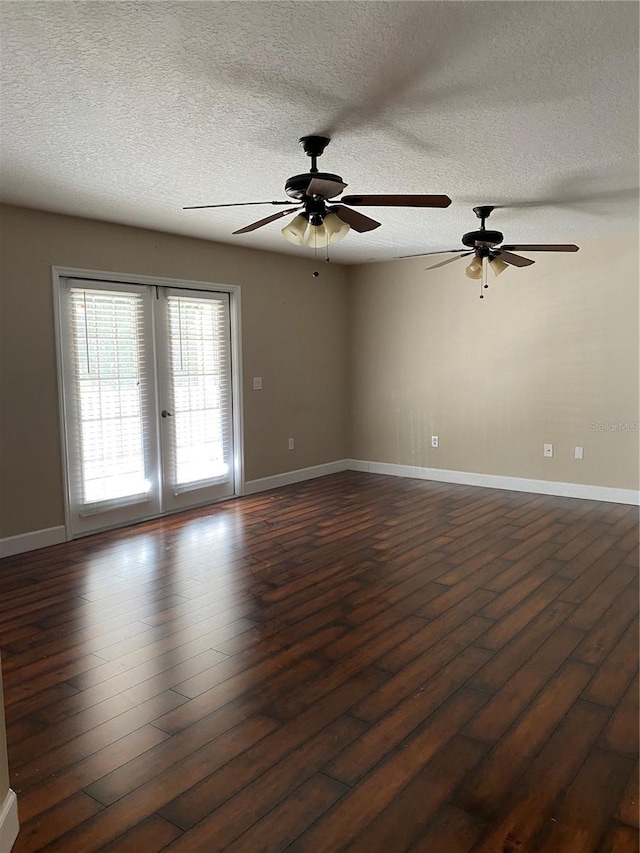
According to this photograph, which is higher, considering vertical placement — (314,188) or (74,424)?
(314,188)

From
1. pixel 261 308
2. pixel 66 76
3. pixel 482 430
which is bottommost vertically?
pixel 482 430

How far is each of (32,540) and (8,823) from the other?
302 centimetres

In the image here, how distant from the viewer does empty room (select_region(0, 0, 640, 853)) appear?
6.64 feet

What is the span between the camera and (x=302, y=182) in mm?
2961

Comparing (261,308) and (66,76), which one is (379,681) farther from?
(261,308)

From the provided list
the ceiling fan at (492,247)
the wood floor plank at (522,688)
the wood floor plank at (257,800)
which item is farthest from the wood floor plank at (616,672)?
the ceiling fan at (492,247)

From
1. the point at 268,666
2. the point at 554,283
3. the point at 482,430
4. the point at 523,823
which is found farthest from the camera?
the point at 482,430

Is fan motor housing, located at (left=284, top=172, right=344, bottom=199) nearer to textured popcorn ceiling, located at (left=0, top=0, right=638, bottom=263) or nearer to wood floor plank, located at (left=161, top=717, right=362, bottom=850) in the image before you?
textured popcorn ceiling, located at (left=0, top=0, right=638, bottom=263)

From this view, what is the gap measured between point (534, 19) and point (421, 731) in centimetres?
251

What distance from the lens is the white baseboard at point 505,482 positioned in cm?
581

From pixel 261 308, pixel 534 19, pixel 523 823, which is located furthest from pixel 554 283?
pixel 523 823

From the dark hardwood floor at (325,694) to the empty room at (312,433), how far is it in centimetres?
2

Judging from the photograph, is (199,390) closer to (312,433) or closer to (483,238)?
(312,433)

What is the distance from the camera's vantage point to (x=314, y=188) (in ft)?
9.36
